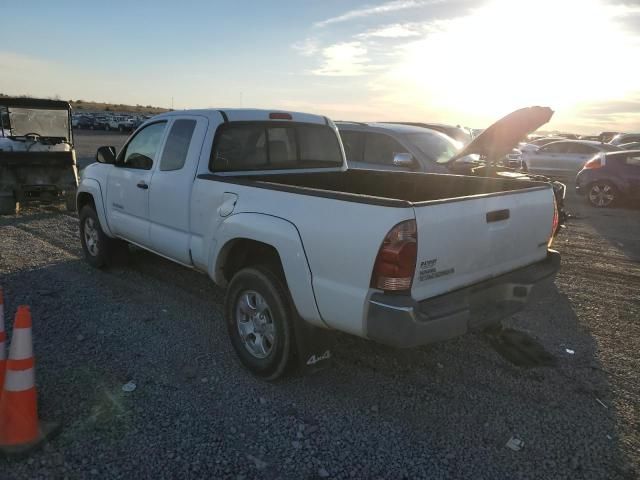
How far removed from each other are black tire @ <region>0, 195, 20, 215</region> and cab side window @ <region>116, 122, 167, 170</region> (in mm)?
5455

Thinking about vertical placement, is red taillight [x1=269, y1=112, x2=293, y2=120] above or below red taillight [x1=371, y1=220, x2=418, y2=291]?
above

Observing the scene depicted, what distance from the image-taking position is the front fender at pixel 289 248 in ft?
10.8

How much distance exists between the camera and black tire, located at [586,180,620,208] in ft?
40.9

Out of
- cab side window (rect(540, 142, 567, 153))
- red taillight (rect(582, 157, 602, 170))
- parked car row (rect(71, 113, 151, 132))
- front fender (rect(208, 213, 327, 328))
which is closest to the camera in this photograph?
front fender (rect(208, 213, 327, 328))

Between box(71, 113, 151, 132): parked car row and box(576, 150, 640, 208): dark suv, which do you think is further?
box(71, 113, 151, 132): parked car row

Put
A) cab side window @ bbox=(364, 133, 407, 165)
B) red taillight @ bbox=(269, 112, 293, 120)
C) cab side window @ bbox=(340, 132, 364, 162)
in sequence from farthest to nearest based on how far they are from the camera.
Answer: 1. cab side window @ bbox=(340, 132, 364, 162)
2. cab side window @ bbox=(364, 133, 407, 165)
3. red taillight @ bbox=(269, 112, 293, 120)

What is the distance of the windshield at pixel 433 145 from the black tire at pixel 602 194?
17.3 feet

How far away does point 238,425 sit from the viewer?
130 inches

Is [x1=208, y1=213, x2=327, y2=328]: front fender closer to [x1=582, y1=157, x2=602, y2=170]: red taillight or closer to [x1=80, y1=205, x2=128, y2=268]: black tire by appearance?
[x1=80, y1=205, x2=128, y2=268]: black tire

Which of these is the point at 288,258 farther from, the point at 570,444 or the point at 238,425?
the point at 570,444

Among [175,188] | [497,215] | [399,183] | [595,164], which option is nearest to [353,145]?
[399,183]

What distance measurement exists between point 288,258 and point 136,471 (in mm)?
1499

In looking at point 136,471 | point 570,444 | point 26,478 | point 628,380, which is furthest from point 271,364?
point 628,380

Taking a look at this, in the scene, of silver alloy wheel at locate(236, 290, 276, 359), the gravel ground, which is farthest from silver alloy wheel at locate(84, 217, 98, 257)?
silver alloy wheel at locate(236, 290, 276, 359)
